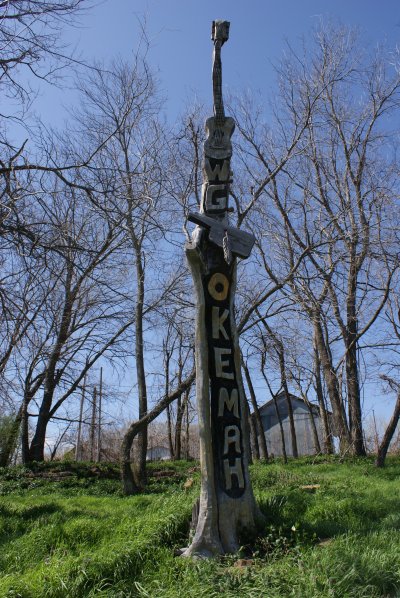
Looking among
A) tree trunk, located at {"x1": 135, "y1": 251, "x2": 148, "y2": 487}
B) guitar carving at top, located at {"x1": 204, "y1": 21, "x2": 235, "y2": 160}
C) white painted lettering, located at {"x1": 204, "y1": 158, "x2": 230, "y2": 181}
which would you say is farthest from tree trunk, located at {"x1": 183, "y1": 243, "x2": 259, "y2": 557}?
tree trunk, located at {"x1": 135, "y1": 251, "x2": 148, "y2": 487}

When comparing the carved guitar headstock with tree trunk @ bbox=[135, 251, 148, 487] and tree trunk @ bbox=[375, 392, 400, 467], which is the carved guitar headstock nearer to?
tree trunk @ bbox=[135, 251, 148, 487]

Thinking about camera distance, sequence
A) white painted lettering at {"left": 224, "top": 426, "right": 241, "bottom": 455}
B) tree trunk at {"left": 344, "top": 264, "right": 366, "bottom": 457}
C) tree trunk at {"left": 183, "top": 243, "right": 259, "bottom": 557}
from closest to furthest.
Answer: tree trunk at {"left": 183, "top": 243, "right": 259, "bottom": 557} < white painted lettering at {"left": 224, "top": 426, "right": 241, "bottom": 455} < tree trunk at {"left": 344, "top": 264, "right": 366, "bottom": 457}

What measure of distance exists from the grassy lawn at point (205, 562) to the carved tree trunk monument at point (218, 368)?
1.17 ft

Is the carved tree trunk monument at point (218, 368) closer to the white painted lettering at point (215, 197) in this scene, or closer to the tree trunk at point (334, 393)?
the white painted lettering at point (215, 197)

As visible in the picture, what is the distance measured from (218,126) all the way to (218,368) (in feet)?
11.1

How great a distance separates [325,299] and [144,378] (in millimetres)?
5465

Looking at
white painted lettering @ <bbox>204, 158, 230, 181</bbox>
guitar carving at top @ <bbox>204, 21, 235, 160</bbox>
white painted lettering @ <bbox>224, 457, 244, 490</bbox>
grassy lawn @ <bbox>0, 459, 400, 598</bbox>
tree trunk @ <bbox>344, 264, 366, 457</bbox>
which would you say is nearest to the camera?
grassy lawn @ <bbox>0, 459, 400, 598</bbox>

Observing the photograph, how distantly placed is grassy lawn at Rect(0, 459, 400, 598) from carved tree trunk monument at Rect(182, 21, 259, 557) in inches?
14.0

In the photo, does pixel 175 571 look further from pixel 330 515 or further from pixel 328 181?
pixel 328 181

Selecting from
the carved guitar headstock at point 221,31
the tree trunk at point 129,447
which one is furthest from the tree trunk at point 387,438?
the carved guitar headstock at point 221,31

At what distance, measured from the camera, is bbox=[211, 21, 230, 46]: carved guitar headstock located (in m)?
7.67

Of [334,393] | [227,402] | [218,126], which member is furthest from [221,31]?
[334,393]

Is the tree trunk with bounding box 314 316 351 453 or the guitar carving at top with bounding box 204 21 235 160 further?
the tree trunk with bounding box 314 316 351 453

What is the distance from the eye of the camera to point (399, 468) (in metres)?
12.1
